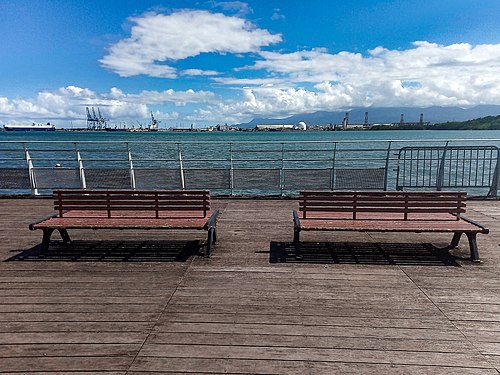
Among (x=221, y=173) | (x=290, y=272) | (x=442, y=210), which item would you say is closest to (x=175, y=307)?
(x=290, y=272)

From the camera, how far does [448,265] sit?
4.96 m

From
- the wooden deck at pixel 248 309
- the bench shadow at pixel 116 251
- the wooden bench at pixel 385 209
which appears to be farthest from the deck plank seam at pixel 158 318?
the wooden bench at pixel 385 209

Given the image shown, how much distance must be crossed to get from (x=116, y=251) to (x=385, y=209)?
Result: 386 centimetres

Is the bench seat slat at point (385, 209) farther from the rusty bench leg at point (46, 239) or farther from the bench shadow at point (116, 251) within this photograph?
the rusty bench leg at point (46, 239)

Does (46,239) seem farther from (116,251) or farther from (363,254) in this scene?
(363,254)

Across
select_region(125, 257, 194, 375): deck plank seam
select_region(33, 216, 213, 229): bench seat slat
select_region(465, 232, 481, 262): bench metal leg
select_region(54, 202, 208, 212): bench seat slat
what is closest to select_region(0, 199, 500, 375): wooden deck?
select_region(125, 257, 194, 375): deck plank seam

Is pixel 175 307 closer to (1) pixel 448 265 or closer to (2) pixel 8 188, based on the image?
(1) pixel 448 265

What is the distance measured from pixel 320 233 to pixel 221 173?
4.39 meters

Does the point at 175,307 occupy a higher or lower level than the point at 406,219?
lower

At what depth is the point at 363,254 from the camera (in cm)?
541

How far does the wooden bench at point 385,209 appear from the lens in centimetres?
518

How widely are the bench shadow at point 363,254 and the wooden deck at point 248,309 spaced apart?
31 millimetres

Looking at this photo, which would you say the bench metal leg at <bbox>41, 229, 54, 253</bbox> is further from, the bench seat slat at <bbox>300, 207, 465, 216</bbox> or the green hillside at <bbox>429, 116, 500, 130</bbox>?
the green hillside at <bbox>429, 116, 500, 130</bbox>

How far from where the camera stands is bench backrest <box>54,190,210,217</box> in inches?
217
